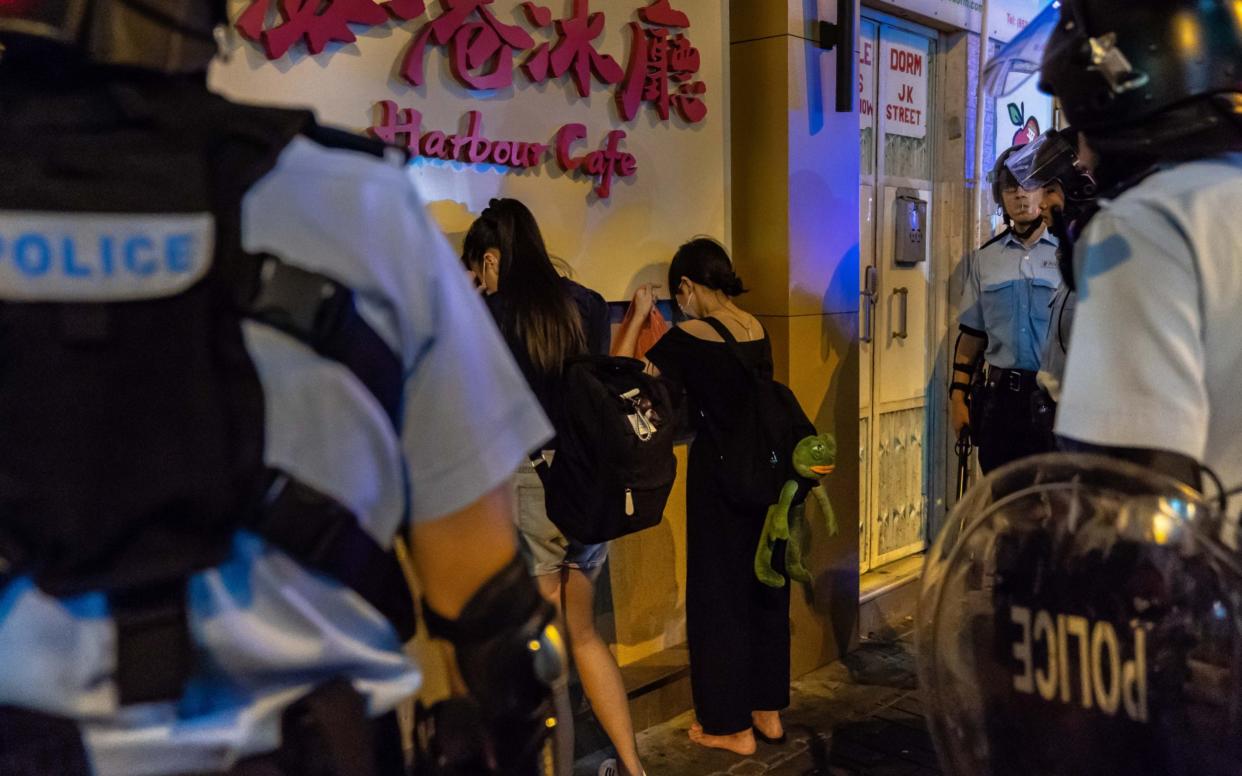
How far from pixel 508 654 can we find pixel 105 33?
98 cm

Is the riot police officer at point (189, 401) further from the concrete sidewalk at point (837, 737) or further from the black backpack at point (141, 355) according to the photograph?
the concrete sidewalk at point (837, 737)

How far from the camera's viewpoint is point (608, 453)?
10.9 feet

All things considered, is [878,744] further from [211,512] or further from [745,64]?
[211,512]

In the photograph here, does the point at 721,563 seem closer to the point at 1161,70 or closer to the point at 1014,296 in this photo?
the point at 1014,296

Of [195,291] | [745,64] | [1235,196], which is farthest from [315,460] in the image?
[745,64]

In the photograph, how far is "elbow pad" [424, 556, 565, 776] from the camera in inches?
55.2

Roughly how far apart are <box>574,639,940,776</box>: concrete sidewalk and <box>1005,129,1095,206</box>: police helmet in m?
2.40

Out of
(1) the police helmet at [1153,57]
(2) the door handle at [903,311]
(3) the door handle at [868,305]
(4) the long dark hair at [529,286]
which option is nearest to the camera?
(1) the police helmet at [1153,57]

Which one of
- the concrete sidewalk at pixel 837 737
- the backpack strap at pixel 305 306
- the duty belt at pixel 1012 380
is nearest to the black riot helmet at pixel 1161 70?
the backpack strap at pixel 305 306

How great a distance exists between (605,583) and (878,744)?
4.48 feet

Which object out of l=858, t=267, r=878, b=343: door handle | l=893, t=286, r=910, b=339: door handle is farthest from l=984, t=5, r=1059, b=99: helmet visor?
l=893, t=286, r=910, b=339: door handle

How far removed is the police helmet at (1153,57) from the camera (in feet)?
6.02

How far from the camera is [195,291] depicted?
1.18 metres

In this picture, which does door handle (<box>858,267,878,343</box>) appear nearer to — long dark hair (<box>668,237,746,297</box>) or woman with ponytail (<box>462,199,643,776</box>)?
long dark hair (<box>668,237,746,297</box>)
